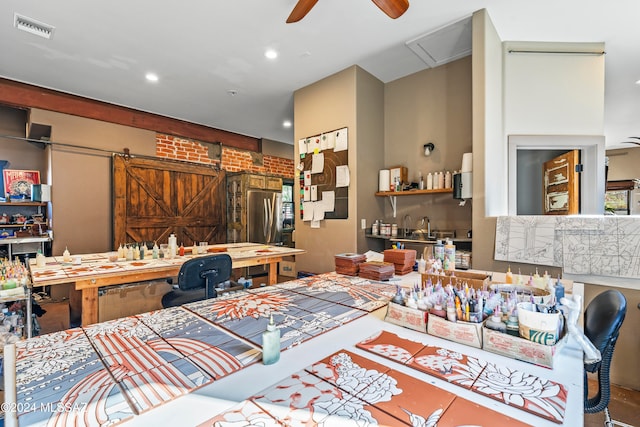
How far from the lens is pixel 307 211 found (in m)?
4.25

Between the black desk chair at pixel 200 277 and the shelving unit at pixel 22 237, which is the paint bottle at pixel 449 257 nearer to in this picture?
the black desk chair at pixel 200 277

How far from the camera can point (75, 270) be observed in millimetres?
2469

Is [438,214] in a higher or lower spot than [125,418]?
higher

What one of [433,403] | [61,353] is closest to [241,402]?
[433,403]

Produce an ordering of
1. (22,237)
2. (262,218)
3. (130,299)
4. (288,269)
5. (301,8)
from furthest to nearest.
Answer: (262,218)
(22,237)
(288,269)
(130,299)
(301,8)

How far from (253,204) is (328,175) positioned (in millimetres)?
2277

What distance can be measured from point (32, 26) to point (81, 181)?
2393mm

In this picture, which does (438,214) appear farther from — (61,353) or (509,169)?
(61,353)

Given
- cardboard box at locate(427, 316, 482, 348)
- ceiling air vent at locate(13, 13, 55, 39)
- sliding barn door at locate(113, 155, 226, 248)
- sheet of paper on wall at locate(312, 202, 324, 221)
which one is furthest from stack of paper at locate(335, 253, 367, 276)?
sliding barn door at locate(113, 155, 226, 248)

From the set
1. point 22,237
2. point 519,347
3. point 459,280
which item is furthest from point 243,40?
point 22,237

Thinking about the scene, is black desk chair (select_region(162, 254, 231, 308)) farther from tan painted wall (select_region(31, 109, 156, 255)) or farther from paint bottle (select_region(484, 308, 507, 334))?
tan painted wall (select_region(31, 109, 156, 255))

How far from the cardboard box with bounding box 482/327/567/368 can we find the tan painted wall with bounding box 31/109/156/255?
554 centimetres

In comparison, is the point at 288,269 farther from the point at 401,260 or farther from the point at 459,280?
the point at 459,280

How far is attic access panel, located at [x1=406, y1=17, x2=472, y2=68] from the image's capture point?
2.99m
